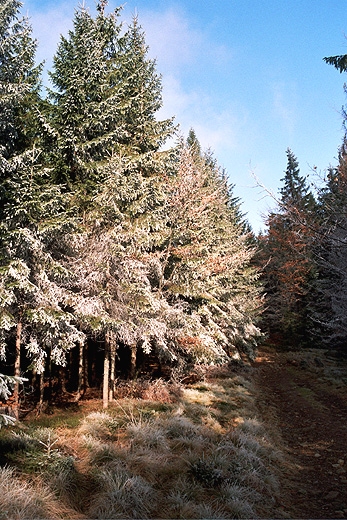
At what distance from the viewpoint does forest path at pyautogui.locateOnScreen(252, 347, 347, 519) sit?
5.96m

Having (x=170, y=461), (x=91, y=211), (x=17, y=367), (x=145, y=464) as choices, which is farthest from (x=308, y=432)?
(x=91, y=211)

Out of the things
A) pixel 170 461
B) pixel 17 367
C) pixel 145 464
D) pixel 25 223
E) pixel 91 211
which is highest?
pixel 91 211

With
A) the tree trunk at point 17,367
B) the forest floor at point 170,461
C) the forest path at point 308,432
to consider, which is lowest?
the forest path at point 308,432

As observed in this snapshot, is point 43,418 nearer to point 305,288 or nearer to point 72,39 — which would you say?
point 72,39

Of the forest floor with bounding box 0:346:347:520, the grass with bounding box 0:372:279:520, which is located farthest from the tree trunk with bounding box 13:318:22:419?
the grass with bounding box 0:372:279:520

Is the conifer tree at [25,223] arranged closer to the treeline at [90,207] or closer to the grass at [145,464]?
the treeline at [90,207]

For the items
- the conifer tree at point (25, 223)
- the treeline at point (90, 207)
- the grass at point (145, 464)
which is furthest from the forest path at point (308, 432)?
the conifer tree at point (25, 223)

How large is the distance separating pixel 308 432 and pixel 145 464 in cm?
615

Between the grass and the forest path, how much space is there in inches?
19.6

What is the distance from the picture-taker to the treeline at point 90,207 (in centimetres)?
847

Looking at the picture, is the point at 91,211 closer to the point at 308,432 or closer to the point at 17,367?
the point at 17,367

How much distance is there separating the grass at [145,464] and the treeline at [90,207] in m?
2.24

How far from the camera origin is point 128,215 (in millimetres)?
10297

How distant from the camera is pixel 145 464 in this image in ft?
19.3
